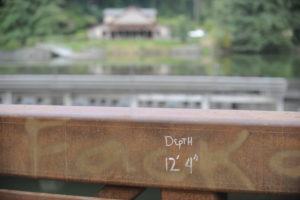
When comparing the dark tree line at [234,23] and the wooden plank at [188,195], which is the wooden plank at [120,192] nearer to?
the wooden plank at [188,195]

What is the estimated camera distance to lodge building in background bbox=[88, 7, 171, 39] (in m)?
75.8

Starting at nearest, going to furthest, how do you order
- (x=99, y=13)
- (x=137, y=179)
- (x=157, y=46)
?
(x=137, y=179) < (x=157, y=46) < (x=99, y=13)

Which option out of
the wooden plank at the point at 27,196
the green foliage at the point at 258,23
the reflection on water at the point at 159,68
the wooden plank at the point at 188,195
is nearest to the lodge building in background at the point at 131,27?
the green foliage at the point at 258,23

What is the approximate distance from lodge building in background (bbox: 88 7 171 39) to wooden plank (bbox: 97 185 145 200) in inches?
2888

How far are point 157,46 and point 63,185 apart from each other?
58631mm

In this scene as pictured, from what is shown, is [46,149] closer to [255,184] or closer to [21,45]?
[255,184]

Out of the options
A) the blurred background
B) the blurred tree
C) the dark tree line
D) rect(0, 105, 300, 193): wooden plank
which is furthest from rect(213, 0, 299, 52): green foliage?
rect(0, 105, 300, 193): wooden plank

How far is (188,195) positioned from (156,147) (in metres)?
0.30

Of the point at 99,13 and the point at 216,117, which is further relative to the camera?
the point at 99,13

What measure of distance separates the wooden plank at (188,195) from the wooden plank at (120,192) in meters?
0.13

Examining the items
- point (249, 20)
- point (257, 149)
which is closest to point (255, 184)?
point (257, 149)

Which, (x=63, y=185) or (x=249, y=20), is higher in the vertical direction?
(x=249, y=20)

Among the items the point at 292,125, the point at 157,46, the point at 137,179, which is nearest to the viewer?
the point at 292,125

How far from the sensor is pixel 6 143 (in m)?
2.12
